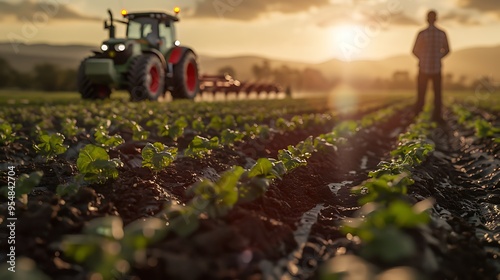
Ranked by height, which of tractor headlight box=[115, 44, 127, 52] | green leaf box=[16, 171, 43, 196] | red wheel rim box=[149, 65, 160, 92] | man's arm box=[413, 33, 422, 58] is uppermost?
man's arm box=[413, 33, 422, 58]

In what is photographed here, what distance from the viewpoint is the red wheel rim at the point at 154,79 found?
531 inches

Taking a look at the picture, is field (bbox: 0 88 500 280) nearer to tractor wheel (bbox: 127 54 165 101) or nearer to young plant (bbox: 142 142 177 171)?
young plant (bbox: 142 142 177 171)

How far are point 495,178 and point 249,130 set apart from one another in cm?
279

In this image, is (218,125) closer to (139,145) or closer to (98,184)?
(139,145)

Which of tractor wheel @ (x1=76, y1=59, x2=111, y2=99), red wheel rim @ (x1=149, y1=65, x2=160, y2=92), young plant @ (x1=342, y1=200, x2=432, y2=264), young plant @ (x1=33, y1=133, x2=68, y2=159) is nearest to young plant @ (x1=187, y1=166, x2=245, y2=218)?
young plant @ (x1=342, y1=200, x2=432, y2=264)

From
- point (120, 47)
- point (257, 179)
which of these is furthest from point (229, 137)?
point (120, 47)

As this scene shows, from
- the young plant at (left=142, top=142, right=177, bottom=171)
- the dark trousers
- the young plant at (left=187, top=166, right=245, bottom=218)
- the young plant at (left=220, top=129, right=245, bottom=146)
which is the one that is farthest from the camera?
the dark trousers

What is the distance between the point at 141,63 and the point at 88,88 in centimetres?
229

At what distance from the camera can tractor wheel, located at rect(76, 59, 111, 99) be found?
1369 centimetres

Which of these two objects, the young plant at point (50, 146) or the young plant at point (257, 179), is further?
the young plant at point (50, 146)

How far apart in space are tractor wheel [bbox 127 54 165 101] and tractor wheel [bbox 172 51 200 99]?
3.02 feet

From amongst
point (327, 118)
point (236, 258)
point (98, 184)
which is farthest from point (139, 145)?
point (327, 118)

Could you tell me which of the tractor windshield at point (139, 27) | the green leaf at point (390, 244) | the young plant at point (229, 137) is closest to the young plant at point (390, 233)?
the green leaf at point (390, 244)

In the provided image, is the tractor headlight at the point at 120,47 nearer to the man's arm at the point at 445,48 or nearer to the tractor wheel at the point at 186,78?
the tractor wheel at the point at 186,78
